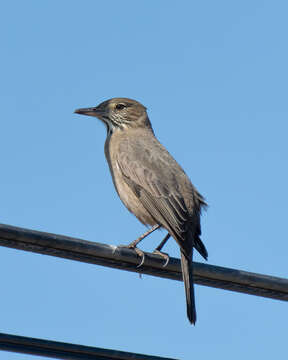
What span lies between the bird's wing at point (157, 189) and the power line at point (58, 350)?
349cm

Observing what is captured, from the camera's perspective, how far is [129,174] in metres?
9.24

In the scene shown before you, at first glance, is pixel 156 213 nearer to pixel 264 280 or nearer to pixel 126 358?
pixel 264 280

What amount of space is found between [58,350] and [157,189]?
188 inches

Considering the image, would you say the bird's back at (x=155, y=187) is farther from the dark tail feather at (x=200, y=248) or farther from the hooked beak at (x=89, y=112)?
the hooked beak at (x=89, y=112)

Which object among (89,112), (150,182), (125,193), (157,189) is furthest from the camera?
(89,112)

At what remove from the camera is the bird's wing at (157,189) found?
8161mm

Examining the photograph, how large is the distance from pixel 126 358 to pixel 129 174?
5.06 metres

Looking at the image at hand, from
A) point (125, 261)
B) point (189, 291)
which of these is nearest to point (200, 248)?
point (189, 291)

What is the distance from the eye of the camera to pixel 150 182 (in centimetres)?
895

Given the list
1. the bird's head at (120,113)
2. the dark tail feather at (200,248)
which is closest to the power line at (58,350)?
the dark tail feather at (200,248)

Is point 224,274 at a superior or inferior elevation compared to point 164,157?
inferior

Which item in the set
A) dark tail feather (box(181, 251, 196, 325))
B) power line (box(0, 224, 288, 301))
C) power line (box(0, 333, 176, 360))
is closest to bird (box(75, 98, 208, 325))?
dark tail feather (box(181, 251, 196, 325))

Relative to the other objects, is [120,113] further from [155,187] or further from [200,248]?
[200,248]

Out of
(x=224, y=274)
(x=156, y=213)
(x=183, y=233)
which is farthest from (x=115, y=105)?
(x=224, y=274)
